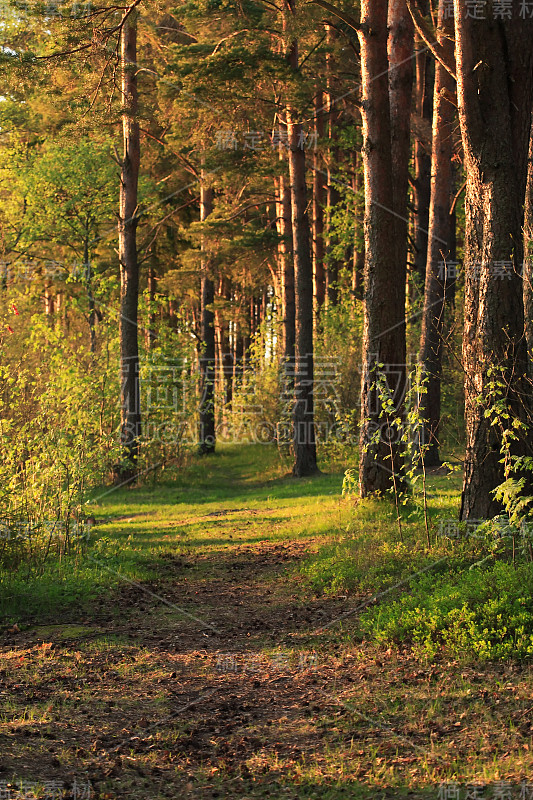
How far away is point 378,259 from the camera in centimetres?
1134

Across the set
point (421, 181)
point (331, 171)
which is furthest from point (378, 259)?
point (331, 171)

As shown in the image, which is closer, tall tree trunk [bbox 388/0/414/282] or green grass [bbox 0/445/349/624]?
green grass [bbox 0/445/349/624]

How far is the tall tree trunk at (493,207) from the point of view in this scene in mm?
8000

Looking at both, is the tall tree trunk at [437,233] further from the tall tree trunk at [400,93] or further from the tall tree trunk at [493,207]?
the tall tree trunk at [493,207]

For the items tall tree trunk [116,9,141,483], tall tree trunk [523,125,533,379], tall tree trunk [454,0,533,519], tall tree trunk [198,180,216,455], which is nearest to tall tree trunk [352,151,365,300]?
tall tree trunk [198,180,216,455]

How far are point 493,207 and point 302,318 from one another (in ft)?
31.8

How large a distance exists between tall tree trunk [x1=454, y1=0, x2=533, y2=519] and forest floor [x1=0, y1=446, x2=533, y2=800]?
2202 mm

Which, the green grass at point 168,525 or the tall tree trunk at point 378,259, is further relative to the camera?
the tall tree trunk at point 378,259

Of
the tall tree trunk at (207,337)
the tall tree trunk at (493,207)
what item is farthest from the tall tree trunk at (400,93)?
the tall tree trunk at (207,337)

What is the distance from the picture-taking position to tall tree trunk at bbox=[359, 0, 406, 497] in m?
11.3

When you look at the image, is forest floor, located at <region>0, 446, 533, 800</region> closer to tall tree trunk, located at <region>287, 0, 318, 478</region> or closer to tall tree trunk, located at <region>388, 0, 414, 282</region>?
tall tree trunk, located at <region>388, 0, 414, 282</region>

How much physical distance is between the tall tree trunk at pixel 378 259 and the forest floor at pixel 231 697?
6.28ft

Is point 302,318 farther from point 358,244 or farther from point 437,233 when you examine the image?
point 358,244

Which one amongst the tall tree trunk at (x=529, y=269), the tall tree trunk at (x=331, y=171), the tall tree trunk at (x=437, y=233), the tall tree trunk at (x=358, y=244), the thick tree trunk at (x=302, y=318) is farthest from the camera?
the tall tree trunk at (x=358, y=244)
